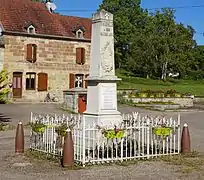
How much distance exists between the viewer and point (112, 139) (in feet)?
36.7

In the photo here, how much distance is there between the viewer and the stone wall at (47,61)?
3875 cm

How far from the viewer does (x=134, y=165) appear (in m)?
10.8

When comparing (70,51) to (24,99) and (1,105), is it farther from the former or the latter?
(1,105)

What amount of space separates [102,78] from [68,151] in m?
2.70

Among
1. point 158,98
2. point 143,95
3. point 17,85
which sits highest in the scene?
point 17,85

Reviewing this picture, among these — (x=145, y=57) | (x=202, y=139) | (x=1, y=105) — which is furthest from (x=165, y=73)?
(x=202, y=139)

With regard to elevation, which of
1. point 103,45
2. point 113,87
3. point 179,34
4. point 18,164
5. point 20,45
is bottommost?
point 18,164

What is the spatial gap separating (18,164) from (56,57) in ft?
102

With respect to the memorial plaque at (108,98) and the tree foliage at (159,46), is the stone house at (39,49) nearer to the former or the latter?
the tree foliage at (159,46)

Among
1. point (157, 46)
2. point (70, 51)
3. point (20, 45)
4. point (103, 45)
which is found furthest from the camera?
point (157, 46)

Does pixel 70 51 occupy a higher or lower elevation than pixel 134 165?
higher

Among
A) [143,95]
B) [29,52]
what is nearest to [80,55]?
[29,52]

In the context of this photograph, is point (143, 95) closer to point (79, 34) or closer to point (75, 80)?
point (75, 80)

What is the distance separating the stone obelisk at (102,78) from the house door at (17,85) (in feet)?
88.9
